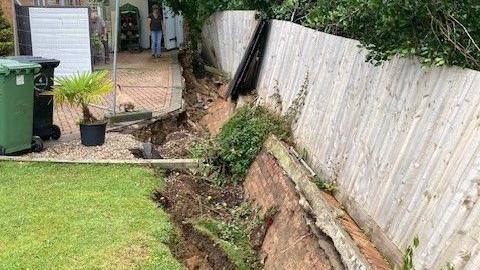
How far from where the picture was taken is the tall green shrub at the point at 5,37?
15.0 metres

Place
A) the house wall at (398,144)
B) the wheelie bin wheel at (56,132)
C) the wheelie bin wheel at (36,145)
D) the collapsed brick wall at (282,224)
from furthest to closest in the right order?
1. the wheelie bin wheel at (56,132)
2. the wheelie bin wheel at (36,145)
3. the collapsed brick wall at (282,224)
4. the house wall at (398,144)

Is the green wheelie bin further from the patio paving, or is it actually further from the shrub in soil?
the shrub in soil

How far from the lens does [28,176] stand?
274 inches

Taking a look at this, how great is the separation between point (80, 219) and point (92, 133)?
9.36 feet

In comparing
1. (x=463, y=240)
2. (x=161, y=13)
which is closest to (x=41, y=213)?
(x=463, y=240)

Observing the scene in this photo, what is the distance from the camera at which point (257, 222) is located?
606 cm

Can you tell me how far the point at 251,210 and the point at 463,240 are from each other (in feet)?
12.2

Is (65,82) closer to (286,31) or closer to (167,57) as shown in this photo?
(286,31)

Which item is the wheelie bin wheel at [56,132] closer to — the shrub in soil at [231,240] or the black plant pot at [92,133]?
the black plant pot at [92,133]

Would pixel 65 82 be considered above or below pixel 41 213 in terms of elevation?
above

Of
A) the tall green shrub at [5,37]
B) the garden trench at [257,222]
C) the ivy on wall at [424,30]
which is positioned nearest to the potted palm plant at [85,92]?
the garden trench at [257,222]

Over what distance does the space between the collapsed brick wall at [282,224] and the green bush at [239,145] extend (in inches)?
12.4

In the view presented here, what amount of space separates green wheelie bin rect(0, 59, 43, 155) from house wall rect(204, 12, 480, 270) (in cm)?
372

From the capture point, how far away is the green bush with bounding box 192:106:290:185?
7629 mm
